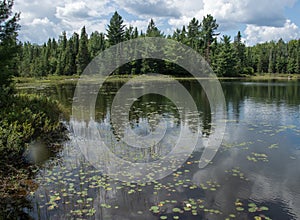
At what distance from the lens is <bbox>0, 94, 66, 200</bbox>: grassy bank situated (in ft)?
26.4

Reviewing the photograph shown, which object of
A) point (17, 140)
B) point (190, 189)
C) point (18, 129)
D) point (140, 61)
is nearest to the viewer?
point (190, 189)

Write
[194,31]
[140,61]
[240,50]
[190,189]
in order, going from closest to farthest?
[190,189]
[140,61]
[194,31]
[240,50]

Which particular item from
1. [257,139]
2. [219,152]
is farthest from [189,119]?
[219,152]

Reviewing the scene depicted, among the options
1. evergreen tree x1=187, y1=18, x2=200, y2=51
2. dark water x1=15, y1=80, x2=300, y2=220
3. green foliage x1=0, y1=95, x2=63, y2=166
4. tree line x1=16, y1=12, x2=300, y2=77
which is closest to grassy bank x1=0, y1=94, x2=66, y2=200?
green foliage x1=0, y1=95, x2=63, y2=166

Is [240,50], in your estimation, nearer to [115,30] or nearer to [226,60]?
[226,60]

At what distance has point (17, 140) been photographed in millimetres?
9211


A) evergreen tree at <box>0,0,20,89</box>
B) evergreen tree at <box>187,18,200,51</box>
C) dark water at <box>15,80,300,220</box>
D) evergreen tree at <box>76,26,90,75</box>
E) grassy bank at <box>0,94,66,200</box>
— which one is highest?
evergreen tree at <box>187,18,200,51</box>

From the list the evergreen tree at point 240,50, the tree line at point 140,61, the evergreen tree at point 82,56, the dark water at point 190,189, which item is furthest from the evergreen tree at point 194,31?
the dark water at point 190,189

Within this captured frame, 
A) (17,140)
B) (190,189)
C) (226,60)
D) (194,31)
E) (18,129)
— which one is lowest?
(190,189)

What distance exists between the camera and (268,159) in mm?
10617

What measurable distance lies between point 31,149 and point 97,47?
3053 inches

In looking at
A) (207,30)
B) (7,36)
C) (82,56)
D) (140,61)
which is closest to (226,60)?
(207,30)

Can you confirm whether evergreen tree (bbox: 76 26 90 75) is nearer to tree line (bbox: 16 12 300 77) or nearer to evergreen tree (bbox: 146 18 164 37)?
tree line (bbox: 16 12 300 77)

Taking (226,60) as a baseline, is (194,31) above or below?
above
